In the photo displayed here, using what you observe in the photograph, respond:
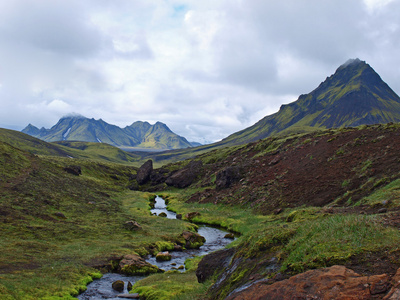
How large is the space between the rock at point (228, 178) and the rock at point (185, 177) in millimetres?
38475

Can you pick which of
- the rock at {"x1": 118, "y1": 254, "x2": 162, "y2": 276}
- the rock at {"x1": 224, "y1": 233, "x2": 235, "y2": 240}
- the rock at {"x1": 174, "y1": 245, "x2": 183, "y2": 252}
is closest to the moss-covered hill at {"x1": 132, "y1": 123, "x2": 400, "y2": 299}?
the rock at {"x1": 224, "y1": 233, "x2": 235, "y2": 240}

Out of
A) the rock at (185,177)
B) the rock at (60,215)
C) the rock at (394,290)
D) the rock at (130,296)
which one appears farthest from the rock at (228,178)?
the rock at (394,290)

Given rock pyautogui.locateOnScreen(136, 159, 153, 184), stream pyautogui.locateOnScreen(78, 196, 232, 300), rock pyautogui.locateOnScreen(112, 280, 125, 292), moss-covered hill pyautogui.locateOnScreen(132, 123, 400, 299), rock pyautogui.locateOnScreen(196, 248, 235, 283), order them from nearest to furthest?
moss-covered hill pyautogui.locateOnScreen(132, 123, 400, 299) → rock pyautogui.locateOnScreen(196, 248, 235, 283) → stream pyautogui.locateOnScreen(78, 196, 232, 300) → rock pyautogui.locateOnScreen(112, 280, 125, 292) → rock pyautogui.locateOnScreen(136, 159, 153, 184)

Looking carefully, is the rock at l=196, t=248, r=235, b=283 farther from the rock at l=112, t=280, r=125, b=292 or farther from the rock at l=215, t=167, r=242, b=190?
the rock at l=215, t=167, r=242, b=190

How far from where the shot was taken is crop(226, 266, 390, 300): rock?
935cm

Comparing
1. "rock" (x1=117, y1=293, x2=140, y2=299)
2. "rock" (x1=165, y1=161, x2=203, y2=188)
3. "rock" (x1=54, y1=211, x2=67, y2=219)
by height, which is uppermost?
"rock" (x1=165, y1=161, x2=203, y2=188)

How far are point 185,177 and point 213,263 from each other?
114 meters

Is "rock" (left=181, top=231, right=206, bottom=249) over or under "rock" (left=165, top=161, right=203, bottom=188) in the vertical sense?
under

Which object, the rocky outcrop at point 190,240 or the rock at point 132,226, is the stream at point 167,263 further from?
the rock at point 132,226

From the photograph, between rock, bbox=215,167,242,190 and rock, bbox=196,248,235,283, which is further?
rock, bbox=215,167,242,190

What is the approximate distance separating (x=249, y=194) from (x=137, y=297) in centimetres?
5412

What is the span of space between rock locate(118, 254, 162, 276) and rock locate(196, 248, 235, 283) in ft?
50.5

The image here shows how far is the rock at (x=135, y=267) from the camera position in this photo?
36156mm

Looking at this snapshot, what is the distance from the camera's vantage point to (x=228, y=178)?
9544 cm
